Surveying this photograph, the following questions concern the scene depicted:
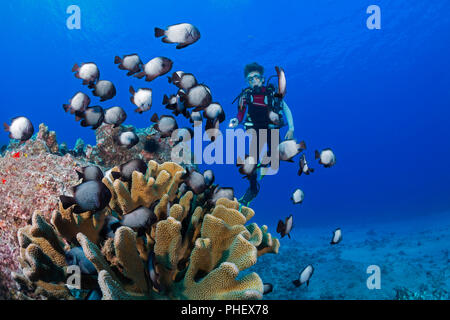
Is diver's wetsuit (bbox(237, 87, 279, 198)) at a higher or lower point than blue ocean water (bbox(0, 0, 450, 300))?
lower

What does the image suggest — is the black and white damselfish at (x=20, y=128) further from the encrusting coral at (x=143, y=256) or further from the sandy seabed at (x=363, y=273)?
the sandy seabed at (x=363, y=273)

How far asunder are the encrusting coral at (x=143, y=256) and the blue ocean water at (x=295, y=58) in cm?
2960

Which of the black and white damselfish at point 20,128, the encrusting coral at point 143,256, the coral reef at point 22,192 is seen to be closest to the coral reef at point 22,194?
the coral reef at point 22,192

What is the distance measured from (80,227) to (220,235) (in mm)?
1408

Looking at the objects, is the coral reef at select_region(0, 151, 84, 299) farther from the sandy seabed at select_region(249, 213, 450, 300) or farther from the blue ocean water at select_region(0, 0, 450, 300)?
the blue ocean water at select_region(0, 0, 450, 300)

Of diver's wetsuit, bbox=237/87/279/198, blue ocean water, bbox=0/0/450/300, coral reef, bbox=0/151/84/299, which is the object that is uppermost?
blue ocean water, bbox=0/0/450/300

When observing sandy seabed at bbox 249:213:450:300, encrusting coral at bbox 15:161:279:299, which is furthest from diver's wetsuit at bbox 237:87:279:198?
encrusting coral at bbox 15:161:279:299

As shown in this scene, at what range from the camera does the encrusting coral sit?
2.24 meters

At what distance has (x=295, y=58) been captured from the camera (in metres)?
45.5

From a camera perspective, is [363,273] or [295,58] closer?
[363,273]

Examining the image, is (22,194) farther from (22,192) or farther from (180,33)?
(180,33)

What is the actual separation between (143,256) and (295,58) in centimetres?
4774

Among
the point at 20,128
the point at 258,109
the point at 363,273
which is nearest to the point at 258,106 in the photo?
the point at 258,109

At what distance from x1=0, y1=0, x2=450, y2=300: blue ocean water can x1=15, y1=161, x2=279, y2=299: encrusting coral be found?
97.1ft
